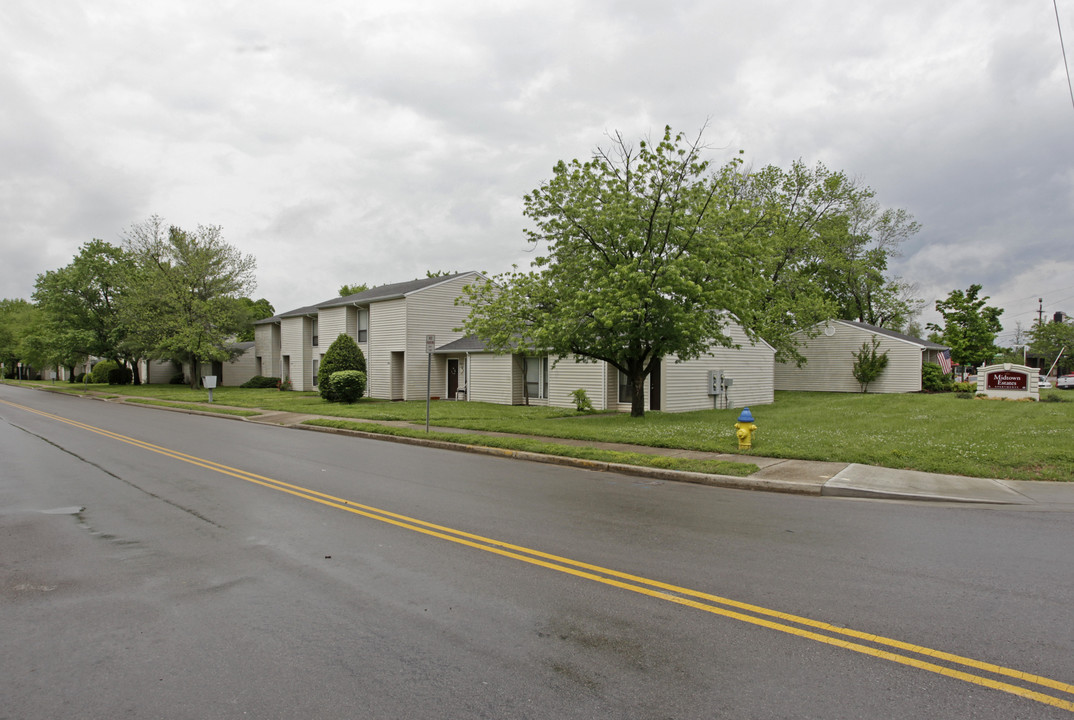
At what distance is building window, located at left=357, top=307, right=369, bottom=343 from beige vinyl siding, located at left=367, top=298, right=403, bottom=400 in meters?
1.07

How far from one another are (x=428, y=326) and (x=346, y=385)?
5.85 meters

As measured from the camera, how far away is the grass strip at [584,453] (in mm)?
10375

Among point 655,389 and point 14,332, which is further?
point 14,332

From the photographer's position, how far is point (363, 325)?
3341cm

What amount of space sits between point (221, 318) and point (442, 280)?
17.5 meters

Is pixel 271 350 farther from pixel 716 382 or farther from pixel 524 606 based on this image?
pixel 524 606

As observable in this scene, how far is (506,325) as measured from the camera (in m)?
18.7

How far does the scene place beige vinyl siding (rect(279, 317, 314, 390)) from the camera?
126 ft

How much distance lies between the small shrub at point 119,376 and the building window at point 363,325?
3291 cm

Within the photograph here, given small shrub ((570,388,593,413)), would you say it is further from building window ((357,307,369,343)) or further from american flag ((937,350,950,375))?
american flag ((937,350,950,375))

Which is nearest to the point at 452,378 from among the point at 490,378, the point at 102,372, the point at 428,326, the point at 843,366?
the point at 428,326

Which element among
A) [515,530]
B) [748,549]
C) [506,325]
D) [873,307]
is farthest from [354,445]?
[873,307]

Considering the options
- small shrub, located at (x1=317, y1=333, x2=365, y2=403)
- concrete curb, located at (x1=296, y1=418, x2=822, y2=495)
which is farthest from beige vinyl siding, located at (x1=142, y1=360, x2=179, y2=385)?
concrete curb, located at (x1=296, y1=418, x2=822, y2=495)

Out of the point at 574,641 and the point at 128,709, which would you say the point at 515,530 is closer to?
the point at 574,641
